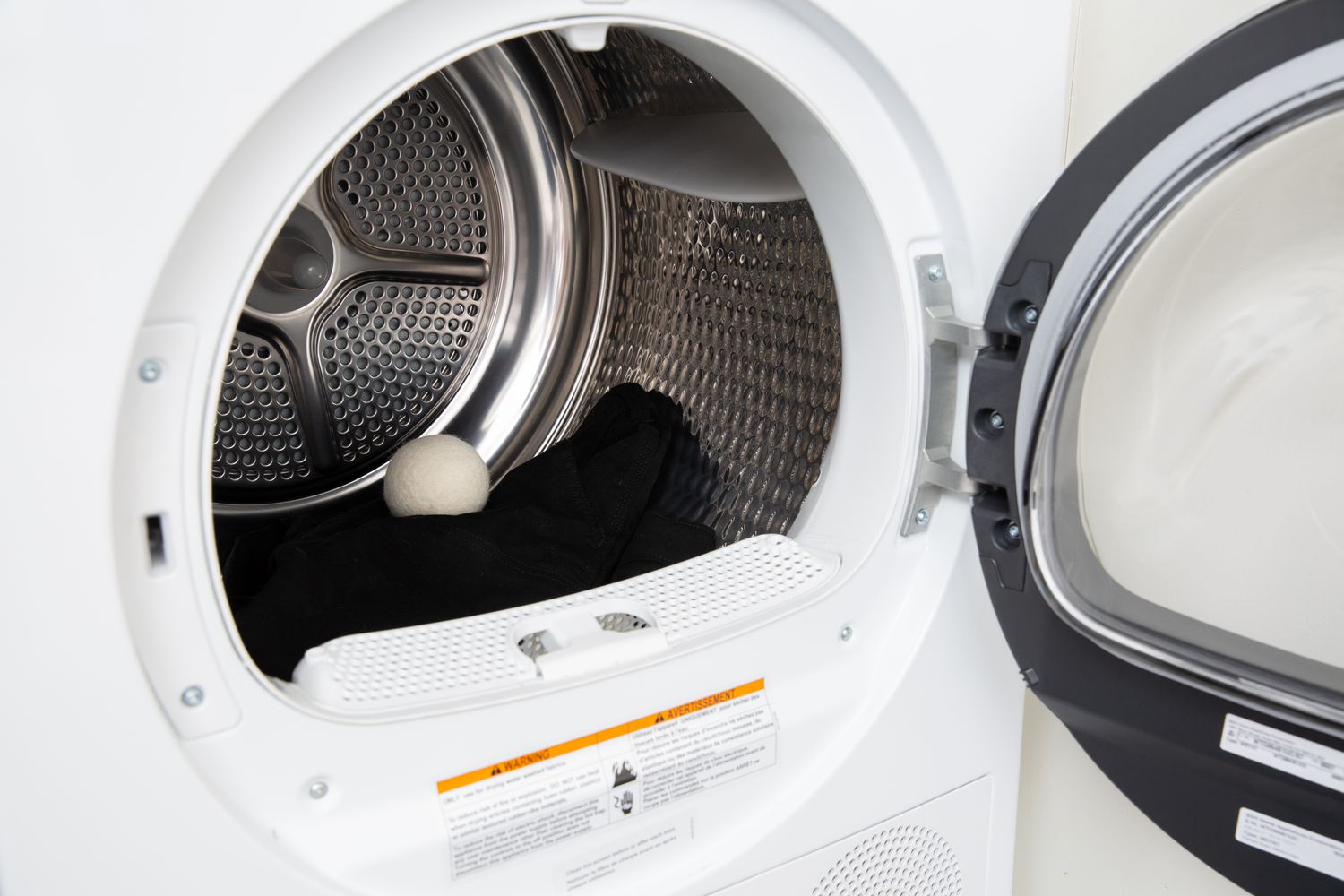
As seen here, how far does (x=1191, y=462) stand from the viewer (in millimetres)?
669

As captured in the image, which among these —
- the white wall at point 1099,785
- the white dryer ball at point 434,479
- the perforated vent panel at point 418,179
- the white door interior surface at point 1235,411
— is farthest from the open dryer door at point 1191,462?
the perforated vent panel at point 418,179

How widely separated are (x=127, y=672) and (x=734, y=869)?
1.36ft

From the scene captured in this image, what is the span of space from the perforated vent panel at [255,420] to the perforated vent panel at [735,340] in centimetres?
32

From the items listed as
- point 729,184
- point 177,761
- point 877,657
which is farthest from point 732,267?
point 177,761

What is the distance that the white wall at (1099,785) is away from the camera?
0.70 metres

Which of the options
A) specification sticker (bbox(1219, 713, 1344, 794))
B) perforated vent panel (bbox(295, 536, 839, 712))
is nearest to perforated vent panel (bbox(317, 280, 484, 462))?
perforated vent panel (bbox(295, 536, 839, 712))

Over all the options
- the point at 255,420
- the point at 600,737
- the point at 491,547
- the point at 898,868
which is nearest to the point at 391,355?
the point at 255,420

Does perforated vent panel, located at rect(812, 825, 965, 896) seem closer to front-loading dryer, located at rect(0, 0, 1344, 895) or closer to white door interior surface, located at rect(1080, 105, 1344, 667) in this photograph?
front-loading dryer, located at rect(0, 0, 1344, 895)

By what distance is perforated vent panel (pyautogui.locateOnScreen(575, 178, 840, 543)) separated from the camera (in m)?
0.92

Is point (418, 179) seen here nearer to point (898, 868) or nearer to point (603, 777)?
point (603, 777)

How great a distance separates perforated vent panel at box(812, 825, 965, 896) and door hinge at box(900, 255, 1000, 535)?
246mm

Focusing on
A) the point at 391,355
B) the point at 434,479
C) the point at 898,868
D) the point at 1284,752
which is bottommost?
the point at 898,868

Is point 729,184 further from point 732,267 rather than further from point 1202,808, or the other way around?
point 1202,808

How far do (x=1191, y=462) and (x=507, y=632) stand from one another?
451 millimetres
